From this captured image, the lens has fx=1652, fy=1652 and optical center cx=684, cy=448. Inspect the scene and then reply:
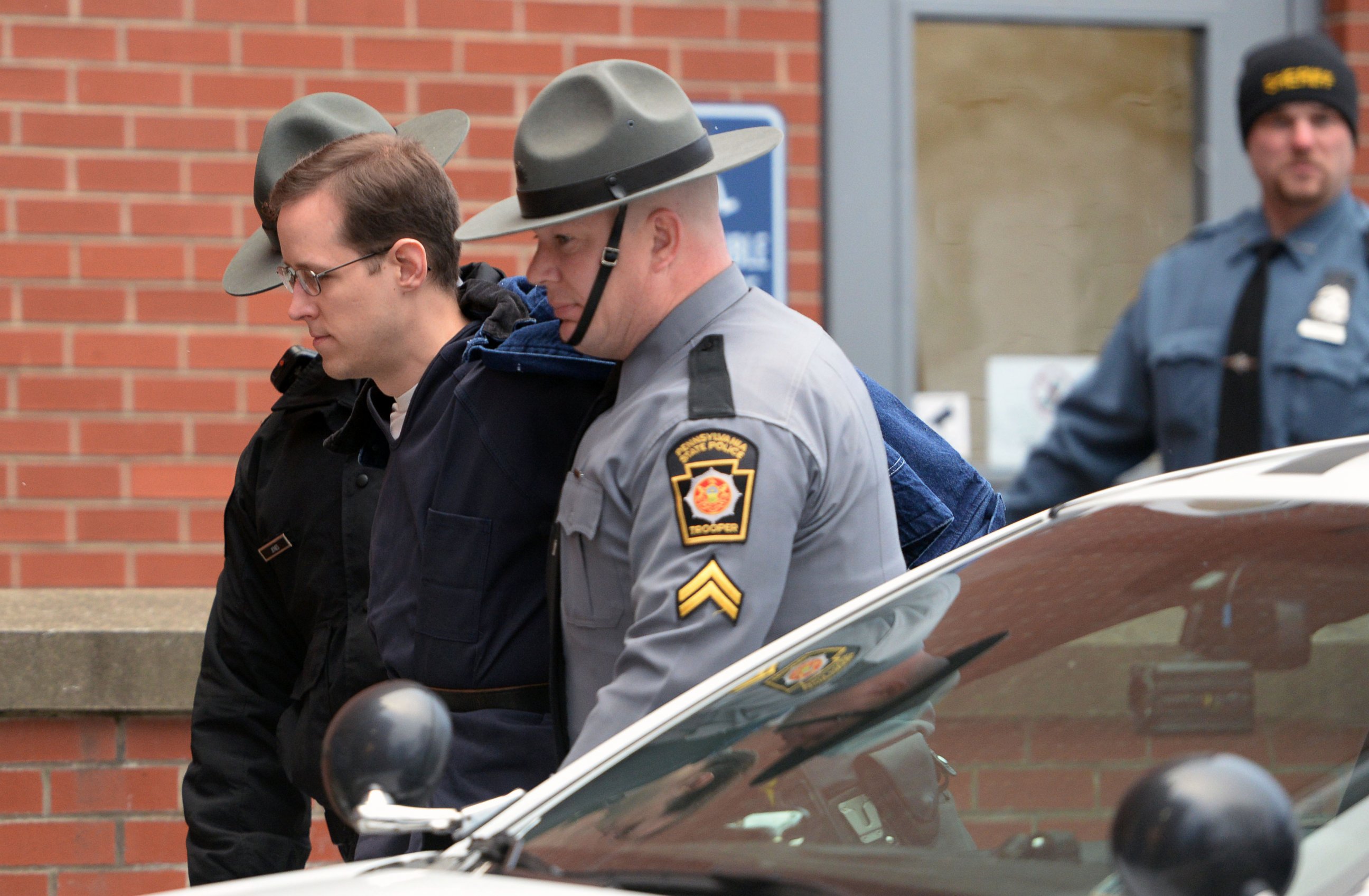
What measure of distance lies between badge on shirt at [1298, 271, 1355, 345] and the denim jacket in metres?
1.42

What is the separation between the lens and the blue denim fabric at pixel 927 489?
2.47 meters

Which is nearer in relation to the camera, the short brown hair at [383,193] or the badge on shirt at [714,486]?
the badge on shirt at [714,486]

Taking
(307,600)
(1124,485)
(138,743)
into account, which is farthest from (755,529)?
(138,743)

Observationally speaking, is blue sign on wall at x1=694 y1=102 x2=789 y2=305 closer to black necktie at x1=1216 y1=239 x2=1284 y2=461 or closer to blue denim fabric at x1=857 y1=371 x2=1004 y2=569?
black necktie at x1=1216 y1=239 x2=1284 y2=461

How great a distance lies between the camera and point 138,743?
394cm

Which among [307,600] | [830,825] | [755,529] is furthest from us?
[307,600]

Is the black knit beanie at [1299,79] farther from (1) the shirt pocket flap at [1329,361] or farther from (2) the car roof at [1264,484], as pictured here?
(2) the car roof at [1264,484]

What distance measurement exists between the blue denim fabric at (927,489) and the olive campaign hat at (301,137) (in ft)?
3.50

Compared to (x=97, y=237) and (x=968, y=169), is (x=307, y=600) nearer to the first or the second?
(x=97, y=237)

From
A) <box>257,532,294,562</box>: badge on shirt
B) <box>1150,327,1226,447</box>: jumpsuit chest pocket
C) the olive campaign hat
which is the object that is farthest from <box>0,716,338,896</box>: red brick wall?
<box>1150,327,1226,447</box>: jumpsuit chest pocket

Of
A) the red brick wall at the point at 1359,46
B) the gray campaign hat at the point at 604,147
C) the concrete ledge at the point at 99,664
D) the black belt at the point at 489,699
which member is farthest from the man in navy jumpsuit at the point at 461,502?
the red brick wall at the point at 1359,46

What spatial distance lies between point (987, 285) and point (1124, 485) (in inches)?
115

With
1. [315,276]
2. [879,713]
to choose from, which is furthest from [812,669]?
[315,276]

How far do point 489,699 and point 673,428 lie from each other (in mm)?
555
